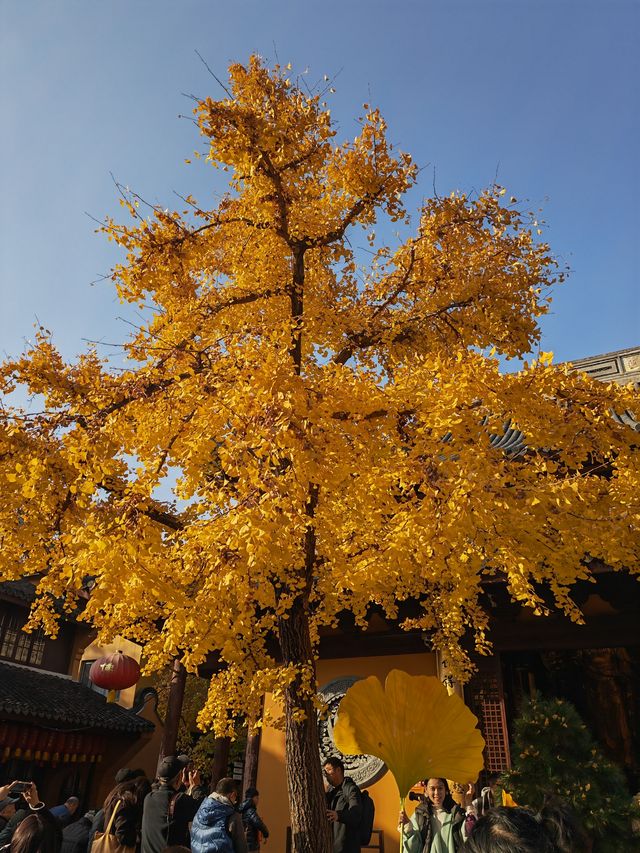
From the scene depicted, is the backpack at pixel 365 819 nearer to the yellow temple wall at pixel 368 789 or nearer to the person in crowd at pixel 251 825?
the person in crowd at pixel 251 825

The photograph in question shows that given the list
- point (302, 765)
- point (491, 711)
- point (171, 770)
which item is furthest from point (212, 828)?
point (491, 711)

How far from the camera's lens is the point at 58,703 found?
15.9 m

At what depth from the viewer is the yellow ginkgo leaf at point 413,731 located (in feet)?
9.75

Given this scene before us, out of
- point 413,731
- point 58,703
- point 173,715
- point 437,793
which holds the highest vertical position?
point 58,703

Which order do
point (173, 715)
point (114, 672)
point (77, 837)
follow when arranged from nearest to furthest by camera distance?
1. point (77, 837)
2. point (173, 715)
3. point (114, 672)

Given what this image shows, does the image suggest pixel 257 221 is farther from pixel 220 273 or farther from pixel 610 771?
pixel 610 771

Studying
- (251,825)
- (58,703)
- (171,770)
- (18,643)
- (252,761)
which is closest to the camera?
(171,770)

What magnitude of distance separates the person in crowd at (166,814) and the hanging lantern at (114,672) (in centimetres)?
885

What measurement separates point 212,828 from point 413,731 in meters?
2.82

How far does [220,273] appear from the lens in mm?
7070

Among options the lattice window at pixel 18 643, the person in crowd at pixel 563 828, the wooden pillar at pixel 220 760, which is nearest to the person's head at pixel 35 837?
the person in crowd at pixel 563 828

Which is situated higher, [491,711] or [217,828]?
[491,711]

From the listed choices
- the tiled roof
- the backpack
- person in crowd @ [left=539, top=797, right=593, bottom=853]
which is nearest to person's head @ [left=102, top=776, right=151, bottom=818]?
the backpack

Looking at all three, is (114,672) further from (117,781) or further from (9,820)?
(9,820)
